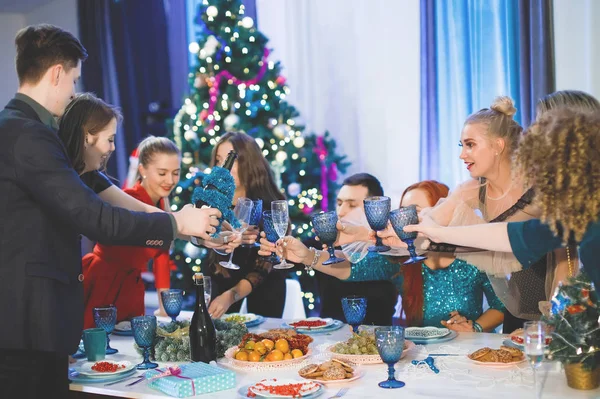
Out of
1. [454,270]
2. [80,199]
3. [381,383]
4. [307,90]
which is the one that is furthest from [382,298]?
[307,90]

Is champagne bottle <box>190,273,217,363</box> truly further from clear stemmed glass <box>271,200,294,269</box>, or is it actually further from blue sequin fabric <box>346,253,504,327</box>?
blue sequin fabric <box>346,253,504,327</box>

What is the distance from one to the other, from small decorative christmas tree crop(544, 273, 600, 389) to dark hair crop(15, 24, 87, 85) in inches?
68.5

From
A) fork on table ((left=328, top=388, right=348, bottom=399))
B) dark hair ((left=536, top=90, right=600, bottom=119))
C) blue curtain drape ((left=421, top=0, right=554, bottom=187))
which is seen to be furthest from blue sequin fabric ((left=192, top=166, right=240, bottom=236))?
blue curtain drape ((left=421, top=0, right=554, bottom=187))

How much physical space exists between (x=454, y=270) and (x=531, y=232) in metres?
1.19

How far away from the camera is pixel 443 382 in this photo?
2293 mm

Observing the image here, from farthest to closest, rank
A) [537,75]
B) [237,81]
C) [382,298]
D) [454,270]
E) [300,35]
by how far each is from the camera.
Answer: [300,35] → [237,81] → [537,75] → [382,298] → [454,270]

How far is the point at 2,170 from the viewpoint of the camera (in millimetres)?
2312

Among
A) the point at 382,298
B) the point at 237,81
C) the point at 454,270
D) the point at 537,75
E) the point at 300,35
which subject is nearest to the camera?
the point at 454,270

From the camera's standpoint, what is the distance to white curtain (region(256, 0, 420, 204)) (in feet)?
19.1

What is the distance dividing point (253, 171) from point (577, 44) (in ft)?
7.57

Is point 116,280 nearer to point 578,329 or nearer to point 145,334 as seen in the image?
point 145,334

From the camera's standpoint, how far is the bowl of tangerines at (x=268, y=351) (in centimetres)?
254

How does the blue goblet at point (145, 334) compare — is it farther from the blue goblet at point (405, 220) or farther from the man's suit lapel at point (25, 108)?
the blue goblet at point (405, 220)

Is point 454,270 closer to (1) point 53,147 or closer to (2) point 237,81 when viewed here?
(1) point 53,147
